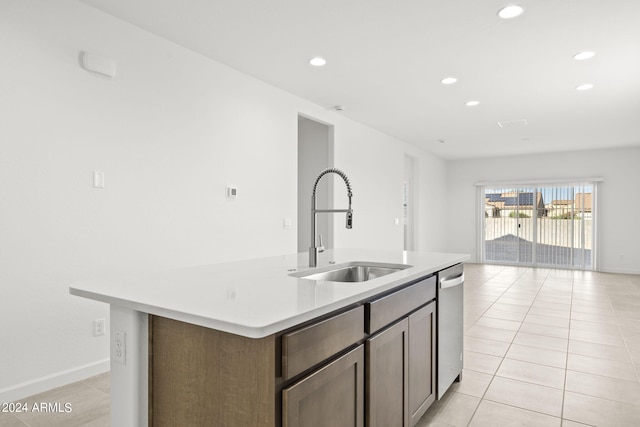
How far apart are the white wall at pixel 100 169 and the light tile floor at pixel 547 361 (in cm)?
233

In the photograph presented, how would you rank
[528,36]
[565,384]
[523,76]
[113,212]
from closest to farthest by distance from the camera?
[565,384] → [113,212] → [528,36] → [523,76]

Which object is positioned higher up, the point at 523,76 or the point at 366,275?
the point at 523,76

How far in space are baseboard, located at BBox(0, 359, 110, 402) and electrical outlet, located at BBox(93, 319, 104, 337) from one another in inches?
7.9

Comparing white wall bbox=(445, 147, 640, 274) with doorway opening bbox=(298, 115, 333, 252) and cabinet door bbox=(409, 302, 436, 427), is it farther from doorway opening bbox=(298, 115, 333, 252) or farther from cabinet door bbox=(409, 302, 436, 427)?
cabinet door bbox=(409, 302, 436, 427)

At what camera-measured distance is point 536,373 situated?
284cm

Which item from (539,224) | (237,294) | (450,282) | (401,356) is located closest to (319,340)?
(237,294)

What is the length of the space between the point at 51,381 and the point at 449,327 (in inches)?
100

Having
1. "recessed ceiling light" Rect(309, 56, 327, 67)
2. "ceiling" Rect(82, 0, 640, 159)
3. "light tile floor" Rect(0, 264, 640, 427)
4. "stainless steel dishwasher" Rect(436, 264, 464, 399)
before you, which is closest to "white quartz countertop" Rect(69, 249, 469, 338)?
"stainless steel dishwasher" Rect(436, 264, 464, 399)

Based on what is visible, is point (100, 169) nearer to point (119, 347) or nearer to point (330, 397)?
point (119, 347)

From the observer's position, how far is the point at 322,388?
4.11 ft

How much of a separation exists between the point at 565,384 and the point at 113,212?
336cm

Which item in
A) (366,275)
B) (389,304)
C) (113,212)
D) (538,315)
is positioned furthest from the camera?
Answer: (538,315)

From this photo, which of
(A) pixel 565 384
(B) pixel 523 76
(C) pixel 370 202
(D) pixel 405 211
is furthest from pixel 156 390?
(D) pixel 405 211

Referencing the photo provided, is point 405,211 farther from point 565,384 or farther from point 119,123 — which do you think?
point 119,123
